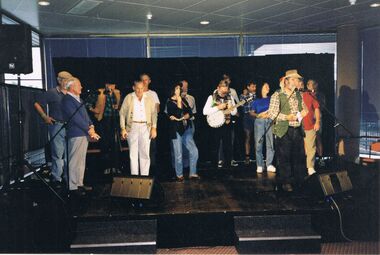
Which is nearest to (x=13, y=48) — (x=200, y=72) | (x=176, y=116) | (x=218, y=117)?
(x=176, y=116)

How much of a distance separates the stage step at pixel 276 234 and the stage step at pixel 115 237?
3.21ft

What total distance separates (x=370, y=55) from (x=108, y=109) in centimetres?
686

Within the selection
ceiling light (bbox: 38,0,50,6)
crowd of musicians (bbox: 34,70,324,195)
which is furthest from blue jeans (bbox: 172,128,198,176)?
ceiling light (bbox: 38,0,50,6)

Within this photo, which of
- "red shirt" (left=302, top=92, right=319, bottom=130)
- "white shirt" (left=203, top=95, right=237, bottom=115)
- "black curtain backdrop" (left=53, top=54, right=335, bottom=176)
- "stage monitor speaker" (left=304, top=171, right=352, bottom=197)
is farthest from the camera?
"black curtain backdrop" (left=53, top=54, right=335, bottom=176)

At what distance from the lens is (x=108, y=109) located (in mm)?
6570

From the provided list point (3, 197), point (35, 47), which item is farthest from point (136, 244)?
point (35, 47)

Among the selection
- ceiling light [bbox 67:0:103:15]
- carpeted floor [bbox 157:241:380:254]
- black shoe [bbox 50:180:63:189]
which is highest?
ceiling light [bbox 67:0:103:15]

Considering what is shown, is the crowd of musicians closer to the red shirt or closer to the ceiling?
the red shirt

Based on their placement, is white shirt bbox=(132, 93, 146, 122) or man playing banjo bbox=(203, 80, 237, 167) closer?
white shirt bbox=(132, 93, 146, 122)

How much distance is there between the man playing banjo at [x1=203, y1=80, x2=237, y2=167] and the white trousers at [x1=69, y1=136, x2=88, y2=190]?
7.48 ft

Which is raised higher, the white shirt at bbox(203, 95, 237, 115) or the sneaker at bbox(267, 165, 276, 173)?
the white shirt at bbox(203, 95, 237, 115)

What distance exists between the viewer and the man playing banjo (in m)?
6.00

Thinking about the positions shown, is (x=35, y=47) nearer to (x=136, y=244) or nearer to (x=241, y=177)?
(x=241, y=177)

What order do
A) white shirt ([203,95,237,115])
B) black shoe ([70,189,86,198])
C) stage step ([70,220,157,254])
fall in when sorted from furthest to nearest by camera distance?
white shirt ([203,95,237,115]) → black shoe ([70,189,86,198]) → stage step ([70,220,157,254])
